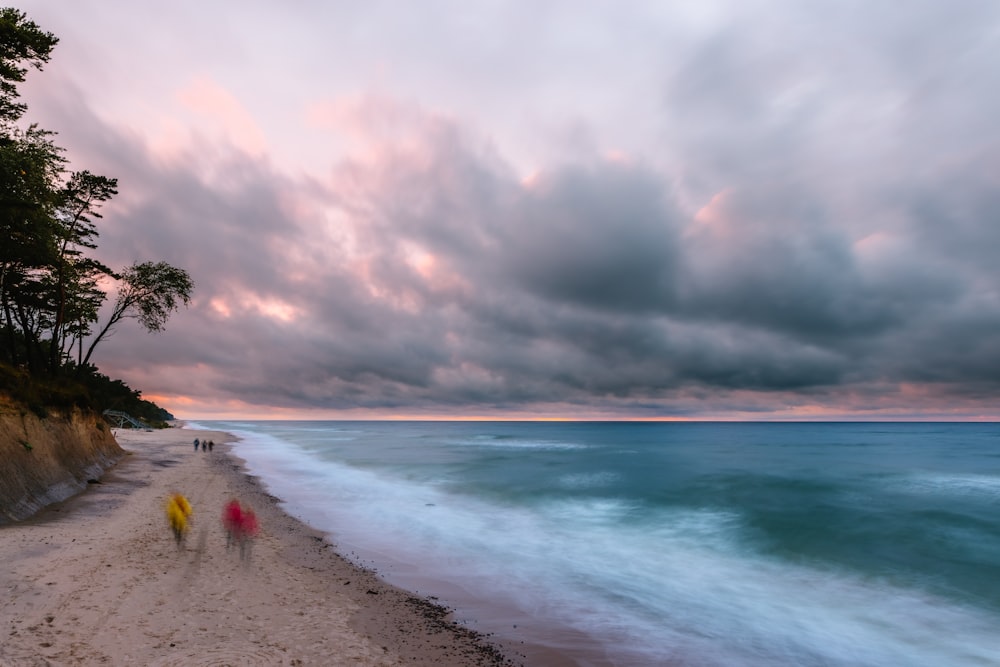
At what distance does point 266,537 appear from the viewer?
1672 cm

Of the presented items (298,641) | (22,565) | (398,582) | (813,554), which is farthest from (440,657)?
(813,554)

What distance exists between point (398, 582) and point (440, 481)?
96.4ft

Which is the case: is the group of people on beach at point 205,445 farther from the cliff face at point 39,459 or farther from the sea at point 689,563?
the cliff face at point 39,459

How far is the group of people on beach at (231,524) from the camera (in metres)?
14.0

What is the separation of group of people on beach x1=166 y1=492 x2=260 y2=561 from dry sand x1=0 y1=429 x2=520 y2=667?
32cm

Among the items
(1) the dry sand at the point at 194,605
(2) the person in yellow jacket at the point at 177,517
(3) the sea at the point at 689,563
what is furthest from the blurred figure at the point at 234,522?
(3) the sea at the point at 689,563

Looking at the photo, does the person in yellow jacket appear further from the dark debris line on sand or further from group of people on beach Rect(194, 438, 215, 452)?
group of people on beach Rect(194, 438, 215, 452)

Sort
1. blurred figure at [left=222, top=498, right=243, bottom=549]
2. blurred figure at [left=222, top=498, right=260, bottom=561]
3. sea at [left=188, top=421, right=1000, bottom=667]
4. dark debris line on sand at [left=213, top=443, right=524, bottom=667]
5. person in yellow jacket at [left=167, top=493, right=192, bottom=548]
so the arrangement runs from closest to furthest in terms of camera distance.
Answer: dark debris line on sand at [left=213, top=443, right=524, bottom=667] → sea at [left=188, top=421, right=1000, bottom=667] → person in yellow jacket at [left=167, top=493, right=192, bottom=548] → blurred figure at [left=222, top=498, right=260, bottom=561] → blurred figure at [left=222, top=498, right=243, bottom=549]

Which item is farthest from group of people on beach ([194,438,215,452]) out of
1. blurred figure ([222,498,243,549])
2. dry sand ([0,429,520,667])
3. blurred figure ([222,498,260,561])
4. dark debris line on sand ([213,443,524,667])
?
dark debris line on sand ([213,443,524,667])

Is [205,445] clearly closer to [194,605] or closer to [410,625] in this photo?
[194,605]

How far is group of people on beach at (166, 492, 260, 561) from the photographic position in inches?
553

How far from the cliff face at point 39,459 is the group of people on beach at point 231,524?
504 centimetres

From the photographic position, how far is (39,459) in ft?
62.9

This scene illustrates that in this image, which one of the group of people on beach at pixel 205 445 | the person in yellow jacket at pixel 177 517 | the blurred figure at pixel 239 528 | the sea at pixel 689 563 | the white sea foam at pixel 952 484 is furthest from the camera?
the group of people on beach at pixel 205 445
